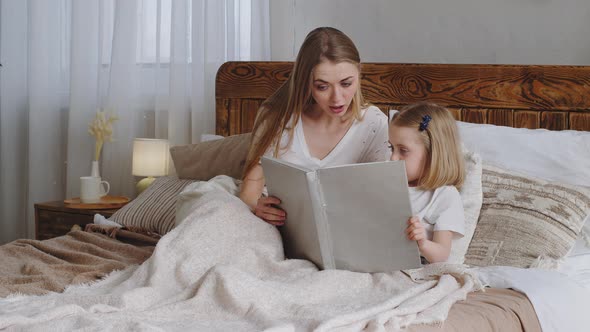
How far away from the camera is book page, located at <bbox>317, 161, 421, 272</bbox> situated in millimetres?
1715

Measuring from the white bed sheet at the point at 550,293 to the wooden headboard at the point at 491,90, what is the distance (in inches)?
33.9

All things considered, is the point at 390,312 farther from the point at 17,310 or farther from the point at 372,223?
the point at 17,310

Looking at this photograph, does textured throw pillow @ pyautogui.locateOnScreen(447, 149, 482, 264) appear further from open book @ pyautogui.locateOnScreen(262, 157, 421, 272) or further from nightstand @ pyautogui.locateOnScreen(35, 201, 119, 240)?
nightstand @ pyautogui.locateOnScreen(35, 201, 119, 240)

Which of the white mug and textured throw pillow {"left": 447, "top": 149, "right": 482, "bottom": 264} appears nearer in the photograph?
textured throw pillow {"left": 447, "top": 149, "right": 482, "bottom": 264}

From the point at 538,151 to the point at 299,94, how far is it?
0.75 meters

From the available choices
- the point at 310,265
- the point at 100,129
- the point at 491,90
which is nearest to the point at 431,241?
the point at 310,265

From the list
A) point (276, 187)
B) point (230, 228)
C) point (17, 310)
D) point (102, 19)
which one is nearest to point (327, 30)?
point (276, 187)

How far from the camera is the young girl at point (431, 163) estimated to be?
1.93 metres

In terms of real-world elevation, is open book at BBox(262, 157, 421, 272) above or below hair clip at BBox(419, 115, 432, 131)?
below

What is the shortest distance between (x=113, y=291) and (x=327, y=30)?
3.17 ft

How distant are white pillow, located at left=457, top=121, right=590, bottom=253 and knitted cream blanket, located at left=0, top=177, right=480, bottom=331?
26.6 inches

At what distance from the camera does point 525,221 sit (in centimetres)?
206

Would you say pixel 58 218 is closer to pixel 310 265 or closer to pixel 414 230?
pixel 310 265

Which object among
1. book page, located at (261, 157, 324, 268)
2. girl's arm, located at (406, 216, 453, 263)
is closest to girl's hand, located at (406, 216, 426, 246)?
girl's arm, located at (406, 216, 453, 263)
